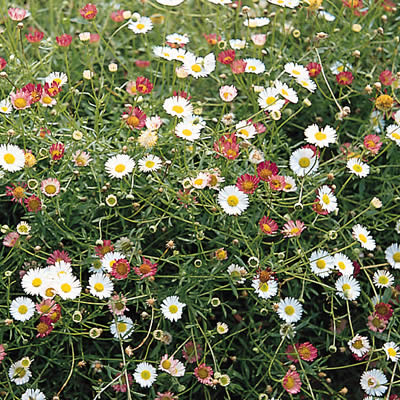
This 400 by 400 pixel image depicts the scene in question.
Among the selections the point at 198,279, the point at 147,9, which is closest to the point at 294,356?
the point at 198,279

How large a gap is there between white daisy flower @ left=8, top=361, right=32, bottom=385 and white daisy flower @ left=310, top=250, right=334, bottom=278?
77cm

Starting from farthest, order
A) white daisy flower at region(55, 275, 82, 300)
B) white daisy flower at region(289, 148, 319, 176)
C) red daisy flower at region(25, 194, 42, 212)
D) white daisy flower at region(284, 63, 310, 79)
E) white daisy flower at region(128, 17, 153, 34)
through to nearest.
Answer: white daisy flower at region(128, 17, 153, 34)
white daisy flower at region(284, 63, 310, 79)
white daisy flower at region(289, 148, 319, 176)
red daisy flower at region(25, 194, 42, 212)
white daisy flower at region(55, 275, 82, 300)

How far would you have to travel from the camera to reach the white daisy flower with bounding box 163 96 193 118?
170 cm

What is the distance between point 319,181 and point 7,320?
894 mm

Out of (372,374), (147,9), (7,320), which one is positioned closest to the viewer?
(7,320)

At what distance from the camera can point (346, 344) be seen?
1.76 metres

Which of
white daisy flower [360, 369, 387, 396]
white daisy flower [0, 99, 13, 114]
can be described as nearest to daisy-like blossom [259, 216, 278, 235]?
white daisy flower [360, 369, 387, 396]

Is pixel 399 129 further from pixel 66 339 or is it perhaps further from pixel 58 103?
pixel 66 339

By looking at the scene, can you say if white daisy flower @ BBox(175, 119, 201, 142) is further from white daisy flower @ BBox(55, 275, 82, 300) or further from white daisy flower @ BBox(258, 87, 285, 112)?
white daisy flower @ BBox(55, 275, 82, 300)

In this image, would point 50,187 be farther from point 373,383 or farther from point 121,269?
point 373,383

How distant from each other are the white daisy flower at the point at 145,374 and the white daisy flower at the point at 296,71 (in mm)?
904

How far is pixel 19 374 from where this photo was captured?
1.53 metres

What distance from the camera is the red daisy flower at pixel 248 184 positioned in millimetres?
1583

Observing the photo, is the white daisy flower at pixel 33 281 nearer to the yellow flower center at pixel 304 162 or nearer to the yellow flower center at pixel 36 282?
the yellow flower center at pixel 36 282
